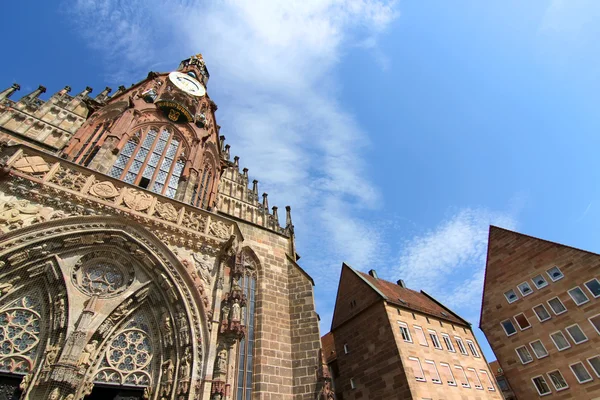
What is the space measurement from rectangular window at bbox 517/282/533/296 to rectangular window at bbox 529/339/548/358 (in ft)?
9.28

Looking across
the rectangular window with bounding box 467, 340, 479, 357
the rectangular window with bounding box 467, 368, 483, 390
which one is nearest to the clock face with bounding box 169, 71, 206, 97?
the rectangular window with bounding box 467, 368, 483, 390

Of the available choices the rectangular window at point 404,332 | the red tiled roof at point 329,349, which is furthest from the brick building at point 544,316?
the red tiled roof at point 329,349

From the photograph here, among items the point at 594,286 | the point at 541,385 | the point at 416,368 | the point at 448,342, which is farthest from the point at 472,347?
the point at 594,286

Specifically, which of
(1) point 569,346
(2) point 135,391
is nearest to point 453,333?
(1) point 569,346

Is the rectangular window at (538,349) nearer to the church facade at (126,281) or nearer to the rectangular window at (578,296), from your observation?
the rectangular window at (578,296)

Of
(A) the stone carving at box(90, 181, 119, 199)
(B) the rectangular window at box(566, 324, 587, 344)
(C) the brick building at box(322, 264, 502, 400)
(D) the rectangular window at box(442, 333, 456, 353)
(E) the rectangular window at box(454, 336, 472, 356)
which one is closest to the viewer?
(A) the stone carving at box(90, 181, 119, 199)

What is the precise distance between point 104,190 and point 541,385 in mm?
23644

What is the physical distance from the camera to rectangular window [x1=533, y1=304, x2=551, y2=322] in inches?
745

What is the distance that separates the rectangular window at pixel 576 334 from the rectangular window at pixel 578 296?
1320mm

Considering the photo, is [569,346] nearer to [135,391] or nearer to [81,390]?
[135,391]

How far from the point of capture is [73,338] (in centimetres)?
701

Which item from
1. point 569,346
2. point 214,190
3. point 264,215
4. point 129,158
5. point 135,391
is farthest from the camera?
point 569,346

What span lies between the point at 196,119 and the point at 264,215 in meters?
5.51

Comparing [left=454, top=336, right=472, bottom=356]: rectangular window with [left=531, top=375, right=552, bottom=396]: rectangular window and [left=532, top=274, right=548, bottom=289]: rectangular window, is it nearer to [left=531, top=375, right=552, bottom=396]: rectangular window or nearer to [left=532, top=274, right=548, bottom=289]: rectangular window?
[left=531, top=375, right=552, bottom=396]: rectangular window
